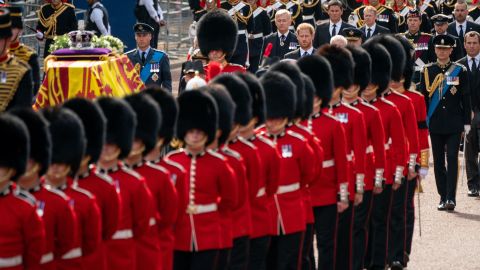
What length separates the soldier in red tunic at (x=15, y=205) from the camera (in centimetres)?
711

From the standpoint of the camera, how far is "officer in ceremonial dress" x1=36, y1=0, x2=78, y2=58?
1780cm

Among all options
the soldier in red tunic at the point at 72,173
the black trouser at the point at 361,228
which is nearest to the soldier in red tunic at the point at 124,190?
the soldier in red tunic at the point at 72,173

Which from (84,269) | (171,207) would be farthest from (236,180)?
(84,269)

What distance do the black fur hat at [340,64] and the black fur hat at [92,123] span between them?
8.94 feet

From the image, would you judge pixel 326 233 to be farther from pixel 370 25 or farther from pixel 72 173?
pixel 370 25

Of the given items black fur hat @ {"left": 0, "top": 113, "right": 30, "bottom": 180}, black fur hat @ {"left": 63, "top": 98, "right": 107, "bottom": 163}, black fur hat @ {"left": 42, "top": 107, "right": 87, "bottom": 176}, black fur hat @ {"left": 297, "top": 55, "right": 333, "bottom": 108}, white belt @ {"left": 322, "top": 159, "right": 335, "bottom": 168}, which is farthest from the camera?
black fur hat @ {"left": 297, "top": 55, "right": 333, "bottom": 108}

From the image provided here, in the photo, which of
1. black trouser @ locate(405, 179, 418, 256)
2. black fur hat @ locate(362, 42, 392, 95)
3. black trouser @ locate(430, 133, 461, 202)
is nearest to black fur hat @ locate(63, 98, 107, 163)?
black fur hat @ locate(362, 42, 392, 95)

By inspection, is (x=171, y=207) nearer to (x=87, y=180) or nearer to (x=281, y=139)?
(x=87, y=180)

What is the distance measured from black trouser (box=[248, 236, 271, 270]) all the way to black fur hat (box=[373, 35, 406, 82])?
249cm

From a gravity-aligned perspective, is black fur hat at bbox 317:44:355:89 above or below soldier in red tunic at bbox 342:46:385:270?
above

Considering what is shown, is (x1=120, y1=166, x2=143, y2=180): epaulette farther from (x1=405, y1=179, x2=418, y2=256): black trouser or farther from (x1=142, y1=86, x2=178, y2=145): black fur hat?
(x1=405, y1=179, x2=418, y2=256): black trouser

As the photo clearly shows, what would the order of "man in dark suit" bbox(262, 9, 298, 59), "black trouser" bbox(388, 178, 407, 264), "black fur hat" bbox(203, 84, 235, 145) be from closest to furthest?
1. "black fur hat" bbox(203, 84, 235, 145)
2. "black trouser" bbox(388, 178, 407, 264)
3. "man in dark suit" bbox(262, 9, 298, 59)

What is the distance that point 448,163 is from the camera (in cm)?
1309

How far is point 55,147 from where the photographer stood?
7.47 metres
